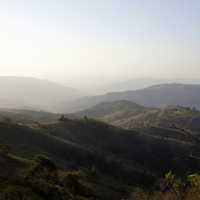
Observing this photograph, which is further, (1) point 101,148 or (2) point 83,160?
(1) point 101,148

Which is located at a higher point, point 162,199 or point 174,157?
point 162,199

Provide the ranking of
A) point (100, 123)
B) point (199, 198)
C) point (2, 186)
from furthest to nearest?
point (100, 123), point (2, 186), point (199, 198)

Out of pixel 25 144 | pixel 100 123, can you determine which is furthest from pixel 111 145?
pixel 25 144

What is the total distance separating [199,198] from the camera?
72.5ft

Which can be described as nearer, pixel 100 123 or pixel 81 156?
pixel 81 156

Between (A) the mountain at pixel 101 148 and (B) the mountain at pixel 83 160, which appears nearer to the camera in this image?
(B) the mountain at pixel 83 160

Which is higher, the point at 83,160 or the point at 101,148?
the point at 83,160


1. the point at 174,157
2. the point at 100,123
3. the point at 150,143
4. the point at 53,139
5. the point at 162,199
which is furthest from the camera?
the point at 100,123

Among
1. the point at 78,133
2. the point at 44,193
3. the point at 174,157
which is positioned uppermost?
the point at 44,193

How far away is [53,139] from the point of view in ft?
308

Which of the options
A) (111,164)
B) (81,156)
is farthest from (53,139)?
(111,164)

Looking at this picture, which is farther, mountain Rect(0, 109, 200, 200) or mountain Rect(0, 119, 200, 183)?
mountain Rect(0, 119, 200, 183)

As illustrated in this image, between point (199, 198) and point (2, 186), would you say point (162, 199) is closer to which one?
point (199, 198)

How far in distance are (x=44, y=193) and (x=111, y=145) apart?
9309 centimetres
